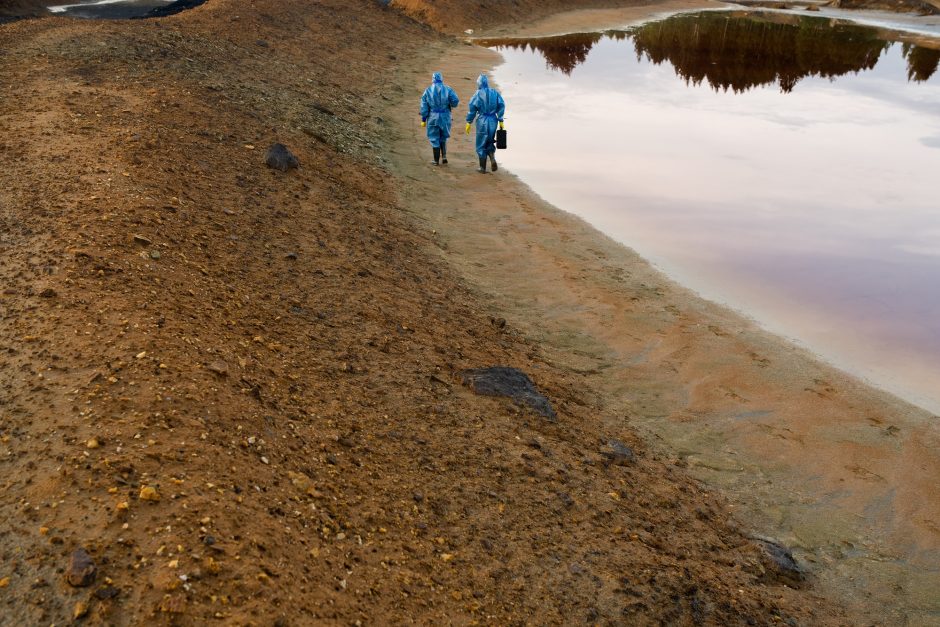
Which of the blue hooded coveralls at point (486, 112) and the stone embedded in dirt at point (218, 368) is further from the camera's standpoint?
the blue hooded coveralls at point (486, 112)

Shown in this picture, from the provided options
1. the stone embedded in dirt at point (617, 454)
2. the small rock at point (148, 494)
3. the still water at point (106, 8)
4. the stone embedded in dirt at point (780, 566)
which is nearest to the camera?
the small rock at point (148, 494)

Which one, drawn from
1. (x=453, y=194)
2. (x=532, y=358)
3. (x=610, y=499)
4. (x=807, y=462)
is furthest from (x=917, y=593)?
(x=453, y=194)

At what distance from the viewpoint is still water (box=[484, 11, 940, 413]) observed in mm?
9531

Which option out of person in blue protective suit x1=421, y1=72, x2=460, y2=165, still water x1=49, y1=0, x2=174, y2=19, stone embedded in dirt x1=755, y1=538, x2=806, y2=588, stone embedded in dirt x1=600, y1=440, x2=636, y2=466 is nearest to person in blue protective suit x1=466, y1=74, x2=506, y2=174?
person in blue protective suit x1=421, y1=72, x2=460, y2=165

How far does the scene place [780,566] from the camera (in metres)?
5.37

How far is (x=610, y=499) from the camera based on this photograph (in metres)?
5.46

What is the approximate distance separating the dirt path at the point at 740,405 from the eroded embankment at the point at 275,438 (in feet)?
1.55

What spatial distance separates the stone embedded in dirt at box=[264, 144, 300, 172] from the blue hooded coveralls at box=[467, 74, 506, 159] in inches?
181

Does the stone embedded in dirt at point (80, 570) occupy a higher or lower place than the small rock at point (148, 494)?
lower

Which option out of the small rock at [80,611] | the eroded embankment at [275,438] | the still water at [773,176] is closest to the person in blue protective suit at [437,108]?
the still water at [773,176]

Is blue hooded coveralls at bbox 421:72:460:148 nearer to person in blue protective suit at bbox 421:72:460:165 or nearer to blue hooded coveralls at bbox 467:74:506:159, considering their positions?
person in blue protective suit at bbox 421:72:460:165

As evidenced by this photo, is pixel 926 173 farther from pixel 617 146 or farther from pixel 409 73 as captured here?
pixel 409 73

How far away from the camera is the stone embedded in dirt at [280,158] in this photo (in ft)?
33.7

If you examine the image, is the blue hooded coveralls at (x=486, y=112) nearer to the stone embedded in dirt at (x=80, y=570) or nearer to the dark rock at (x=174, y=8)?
the stone embedded in dirt at (x=80, y=570)
